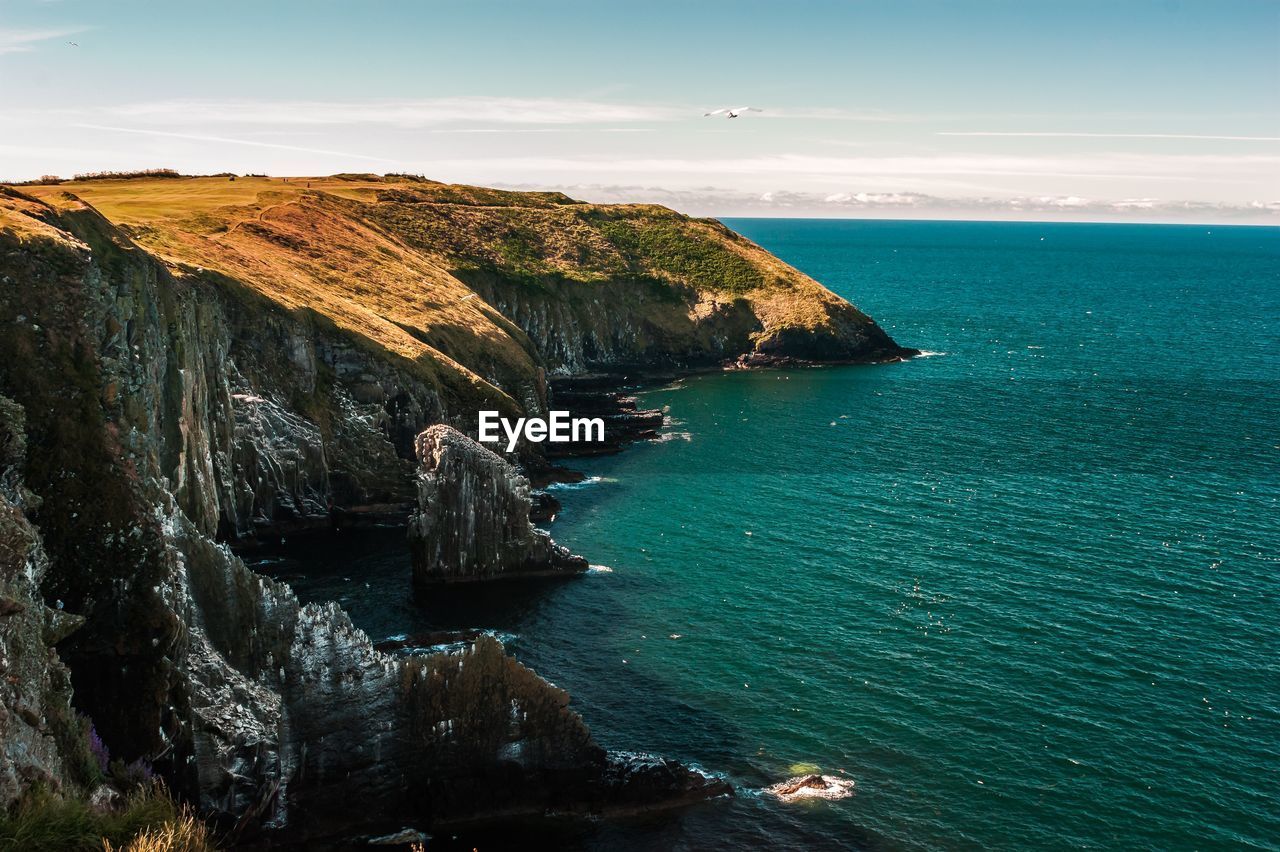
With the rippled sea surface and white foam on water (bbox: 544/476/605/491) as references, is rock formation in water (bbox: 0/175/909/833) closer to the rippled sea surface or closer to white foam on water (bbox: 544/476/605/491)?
the rippled sea surface

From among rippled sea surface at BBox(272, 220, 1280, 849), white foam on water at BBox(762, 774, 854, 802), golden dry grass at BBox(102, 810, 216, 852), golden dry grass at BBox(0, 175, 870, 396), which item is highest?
golden dry grass at BBox(0, 175, 870, 396)

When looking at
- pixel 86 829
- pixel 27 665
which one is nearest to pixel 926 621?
pixel 27 665

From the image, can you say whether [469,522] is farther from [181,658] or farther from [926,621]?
[181,658]

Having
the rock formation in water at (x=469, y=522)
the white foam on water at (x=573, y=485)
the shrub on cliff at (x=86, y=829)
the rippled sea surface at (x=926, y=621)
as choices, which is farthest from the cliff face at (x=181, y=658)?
the white foam on water at (x=573, y=485)

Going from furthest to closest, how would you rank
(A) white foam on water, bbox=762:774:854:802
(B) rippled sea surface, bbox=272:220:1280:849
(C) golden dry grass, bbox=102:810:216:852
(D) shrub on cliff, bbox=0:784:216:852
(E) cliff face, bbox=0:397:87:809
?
(A) white foam on water, bbox=762:774:854:802 < (B) rippled sea surface, bbox=272:220:1280:849 < (E) cliff face, bbox=0:397:87:809 < (D) shrub on cliff, bbox=0:784:216:852 < (C) golden dry grass, bbox=102:810:216:852

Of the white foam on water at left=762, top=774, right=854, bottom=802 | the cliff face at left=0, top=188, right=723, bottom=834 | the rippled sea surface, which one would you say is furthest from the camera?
the white foam on water at left=762, top=774, right=854, bottom=802

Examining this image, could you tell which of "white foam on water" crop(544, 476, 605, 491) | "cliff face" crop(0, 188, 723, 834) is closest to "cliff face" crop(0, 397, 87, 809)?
"cliff face" crop(0, 188, 723, 834)

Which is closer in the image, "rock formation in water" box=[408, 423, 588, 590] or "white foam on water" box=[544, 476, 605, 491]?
"rock formation in water" box=[408, 423, 588, 590]

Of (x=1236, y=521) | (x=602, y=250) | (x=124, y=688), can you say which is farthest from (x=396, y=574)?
(x=602, y=250)
